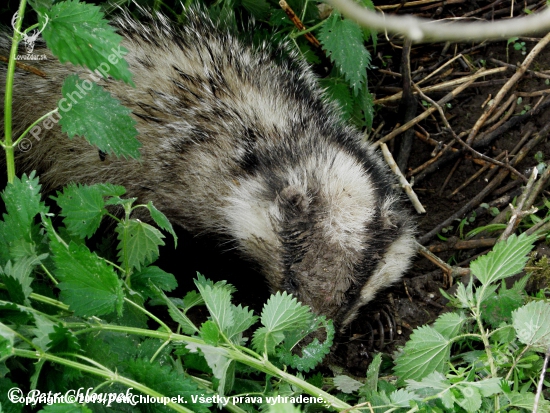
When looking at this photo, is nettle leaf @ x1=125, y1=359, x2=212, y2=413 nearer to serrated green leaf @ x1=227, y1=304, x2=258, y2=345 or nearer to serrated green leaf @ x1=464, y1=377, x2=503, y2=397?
serrated green leaf @ x1=227, y1=304, x2=258, y2=345

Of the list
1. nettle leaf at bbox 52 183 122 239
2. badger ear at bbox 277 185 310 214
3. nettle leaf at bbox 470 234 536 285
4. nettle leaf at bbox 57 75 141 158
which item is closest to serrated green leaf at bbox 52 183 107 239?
nettle leaf at bbox 52 183 122 239

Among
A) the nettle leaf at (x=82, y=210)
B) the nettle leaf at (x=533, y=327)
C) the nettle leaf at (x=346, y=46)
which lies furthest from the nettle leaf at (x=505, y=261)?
the nettle leaf at (x=82, y=210)

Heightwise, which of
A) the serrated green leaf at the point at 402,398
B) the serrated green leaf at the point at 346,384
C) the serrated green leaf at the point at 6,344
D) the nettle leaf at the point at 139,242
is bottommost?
the serrated green leaf at the point at 346,384

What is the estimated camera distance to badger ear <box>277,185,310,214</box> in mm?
3494

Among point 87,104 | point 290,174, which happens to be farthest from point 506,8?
point 87,104

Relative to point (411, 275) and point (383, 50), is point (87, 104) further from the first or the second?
point (383, 50)

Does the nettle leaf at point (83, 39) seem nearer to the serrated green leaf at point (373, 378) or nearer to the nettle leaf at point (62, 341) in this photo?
the nettle leaf at point (62, 341)

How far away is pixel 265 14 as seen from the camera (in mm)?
4551

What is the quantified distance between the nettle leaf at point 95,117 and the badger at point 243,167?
879 mm

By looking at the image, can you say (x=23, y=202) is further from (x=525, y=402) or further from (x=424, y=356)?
(x=525, y=402)

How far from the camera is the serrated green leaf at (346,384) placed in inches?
123

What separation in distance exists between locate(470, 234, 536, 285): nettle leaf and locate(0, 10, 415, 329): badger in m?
0.76

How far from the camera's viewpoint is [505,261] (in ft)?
9.64

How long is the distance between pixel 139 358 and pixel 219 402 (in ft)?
1.20
